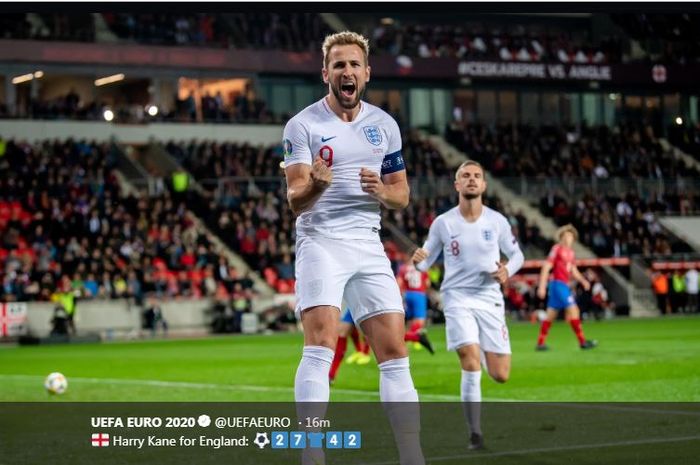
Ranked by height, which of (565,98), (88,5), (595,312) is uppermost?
(565,98)

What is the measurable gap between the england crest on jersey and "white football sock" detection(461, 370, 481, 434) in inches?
121

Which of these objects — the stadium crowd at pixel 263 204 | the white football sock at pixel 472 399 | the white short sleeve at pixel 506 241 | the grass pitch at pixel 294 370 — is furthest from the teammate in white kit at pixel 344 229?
the stadium crowd at pixel 263 204

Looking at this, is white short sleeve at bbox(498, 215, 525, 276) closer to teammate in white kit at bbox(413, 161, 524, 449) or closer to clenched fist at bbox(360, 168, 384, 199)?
teammate in white kit at bbox(413, 161, 524, 449)

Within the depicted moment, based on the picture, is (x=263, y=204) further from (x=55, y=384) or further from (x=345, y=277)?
(x=345, y=277)

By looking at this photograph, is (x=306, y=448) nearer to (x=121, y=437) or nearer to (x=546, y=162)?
(x=121, y=437)

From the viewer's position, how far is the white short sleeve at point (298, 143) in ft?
23.8

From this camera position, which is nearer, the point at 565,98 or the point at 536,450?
the point at 536,450

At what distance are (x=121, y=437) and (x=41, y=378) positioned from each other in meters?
8.65

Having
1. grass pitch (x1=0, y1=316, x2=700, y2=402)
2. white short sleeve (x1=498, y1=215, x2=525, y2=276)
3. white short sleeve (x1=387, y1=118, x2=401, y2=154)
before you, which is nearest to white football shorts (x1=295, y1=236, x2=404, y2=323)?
white short sleeve (x1=387, y1=118, x2=401, y2=154)

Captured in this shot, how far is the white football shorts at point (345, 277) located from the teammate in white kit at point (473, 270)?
320cm

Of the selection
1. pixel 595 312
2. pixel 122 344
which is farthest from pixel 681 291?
pixel 122 344

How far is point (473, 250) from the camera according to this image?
10883 millimetres

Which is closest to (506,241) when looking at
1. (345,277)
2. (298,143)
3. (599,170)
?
(345,277)

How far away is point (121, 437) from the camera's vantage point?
33.4 feet
